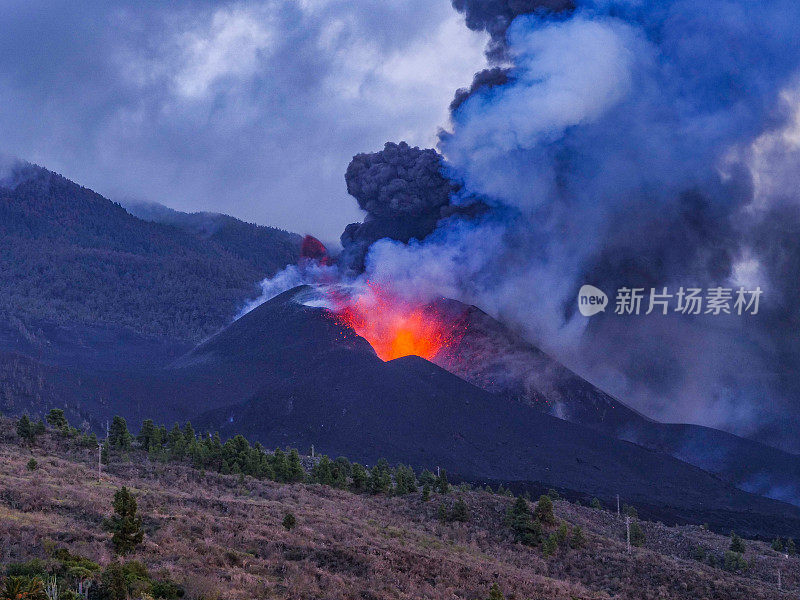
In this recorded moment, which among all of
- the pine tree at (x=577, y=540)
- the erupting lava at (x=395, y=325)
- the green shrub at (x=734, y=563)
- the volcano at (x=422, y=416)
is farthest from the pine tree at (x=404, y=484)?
the erupting lava at (x=395, y=325)

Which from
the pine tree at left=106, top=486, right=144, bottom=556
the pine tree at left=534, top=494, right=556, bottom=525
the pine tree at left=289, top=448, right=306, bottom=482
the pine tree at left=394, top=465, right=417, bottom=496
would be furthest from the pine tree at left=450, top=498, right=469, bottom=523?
the pine tree at left=106, top=486, right=144, bottom=556

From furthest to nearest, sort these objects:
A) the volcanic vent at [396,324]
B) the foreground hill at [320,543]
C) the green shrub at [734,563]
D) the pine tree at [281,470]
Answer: the volcanic vent at [396,324], the pine tree at [281,470], the green shrub at [734,563], the foreground hill at [320,543]

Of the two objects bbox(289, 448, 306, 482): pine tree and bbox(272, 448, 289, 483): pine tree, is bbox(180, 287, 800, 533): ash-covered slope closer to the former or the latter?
bbox(272, 448, 289, 483): pine tree

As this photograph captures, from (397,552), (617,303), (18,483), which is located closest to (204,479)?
(18,483)

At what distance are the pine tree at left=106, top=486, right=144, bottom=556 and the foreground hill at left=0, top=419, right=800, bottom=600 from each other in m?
0.49

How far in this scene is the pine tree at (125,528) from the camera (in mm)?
30688

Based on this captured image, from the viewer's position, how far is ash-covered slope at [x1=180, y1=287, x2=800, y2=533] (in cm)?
10031

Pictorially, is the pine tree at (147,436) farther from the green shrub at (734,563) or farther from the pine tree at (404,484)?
the green shrub at (734,563)

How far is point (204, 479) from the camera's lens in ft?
185

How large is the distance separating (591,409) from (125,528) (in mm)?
108878

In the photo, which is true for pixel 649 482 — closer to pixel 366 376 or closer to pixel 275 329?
pixel 366 376

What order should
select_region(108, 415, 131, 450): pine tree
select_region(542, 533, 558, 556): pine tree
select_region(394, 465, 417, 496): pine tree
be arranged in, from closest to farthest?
select_region(542, 533, 558, 556): pine tree < select_region(394, 465, 417, 496): pine tree < select_region(108, 415, 131, 450): pine tree

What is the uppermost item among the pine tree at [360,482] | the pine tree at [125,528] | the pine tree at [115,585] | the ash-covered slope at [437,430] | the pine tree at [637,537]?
the ash-covered slope at [437,430]

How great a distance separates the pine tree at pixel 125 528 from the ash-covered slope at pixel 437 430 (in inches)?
2585
